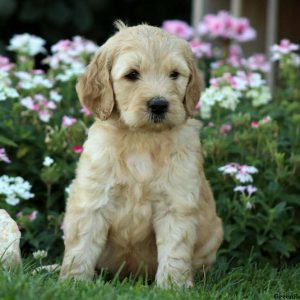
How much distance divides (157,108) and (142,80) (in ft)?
0.68

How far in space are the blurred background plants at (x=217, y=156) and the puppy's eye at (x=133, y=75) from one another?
2.44ft

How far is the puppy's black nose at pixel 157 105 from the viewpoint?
178 inches

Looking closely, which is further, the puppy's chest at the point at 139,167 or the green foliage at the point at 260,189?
the green foliage at the point at 260,189

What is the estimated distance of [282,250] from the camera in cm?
557

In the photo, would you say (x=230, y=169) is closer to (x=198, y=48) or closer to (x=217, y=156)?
(x=217, y=156)

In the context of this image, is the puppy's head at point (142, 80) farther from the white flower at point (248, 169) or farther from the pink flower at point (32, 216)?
the pink flower at point (32, 216)

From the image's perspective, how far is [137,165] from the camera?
4734 millimetres

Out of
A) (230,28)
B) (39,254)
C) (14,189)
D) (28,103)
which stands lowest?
(39,254)

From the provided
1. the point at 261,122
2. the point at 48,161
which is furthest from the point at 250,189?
the point at 48,161

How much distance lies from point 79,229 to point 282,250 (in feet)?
5.20

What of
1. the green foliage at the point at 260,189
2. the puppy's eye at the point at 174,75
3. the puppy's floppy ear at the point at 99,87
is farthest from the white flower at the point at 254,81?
the puppy's floppy ear at the point at 99,87

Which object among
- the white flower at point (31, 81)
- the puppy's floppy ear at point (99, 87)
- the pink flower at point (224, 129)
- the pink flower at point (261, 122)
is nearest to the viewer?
the puppy's floppy ear at point (99, 87)

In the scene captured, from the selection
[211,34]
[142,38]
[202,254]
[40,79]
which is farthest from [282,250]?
[211,34]

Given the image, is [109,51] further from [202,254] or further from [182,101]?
[202,254]
